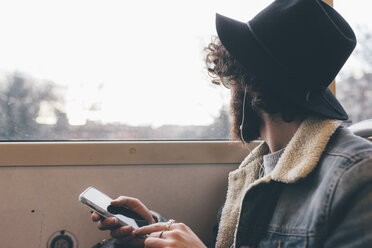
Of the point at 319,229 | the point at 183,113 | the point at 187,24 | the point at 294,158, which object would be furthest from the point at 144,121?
the point at 319,229

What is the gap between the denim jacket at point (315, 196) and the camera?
23.2 inches

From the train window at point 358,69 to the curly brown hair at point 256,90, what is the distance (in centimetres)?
78

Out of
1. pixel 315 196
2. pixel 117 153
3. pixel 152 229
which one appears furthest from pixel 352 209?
pixel 117 153

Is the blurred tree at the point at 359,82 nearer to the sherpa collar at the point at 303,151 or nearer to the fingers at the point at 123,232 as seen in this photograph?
the sherpa collar at the point at 303,151

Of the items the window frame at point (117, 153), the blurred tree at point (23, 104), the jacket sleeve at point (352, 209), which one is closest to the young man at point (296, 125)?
the jacket sleeve at point (352, 209)

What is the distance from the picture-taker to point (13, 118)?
1.29 meters

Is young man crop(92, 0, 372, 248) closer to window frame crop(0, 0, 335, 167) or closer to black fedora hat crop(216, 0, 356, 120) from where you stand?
black fedora hat crop(216, 0, 356, 120)

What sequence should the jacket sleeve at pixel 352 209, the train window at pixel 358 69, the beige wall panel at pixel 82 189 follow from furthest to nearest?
1. the train window at pixel 358 69
2. the beige wall panel at pixel 82 189
3. the jacket sleeve at pixel 352 209

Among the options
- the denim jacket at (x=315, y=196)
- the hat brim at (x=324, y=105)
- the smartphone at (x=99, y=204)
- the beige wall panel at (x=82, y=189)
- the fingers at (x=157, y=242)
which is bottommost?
the beige wall panel at (x=82, y=189)

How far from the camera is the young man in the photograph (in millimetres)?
643

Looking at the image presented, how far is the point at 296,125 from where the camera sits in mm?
881

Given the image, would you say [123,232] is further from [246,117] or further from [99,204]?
[246,117]

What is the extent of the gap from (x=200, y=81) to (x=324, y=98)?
653 mm

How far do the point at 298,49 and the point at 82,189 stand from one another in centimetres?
92
